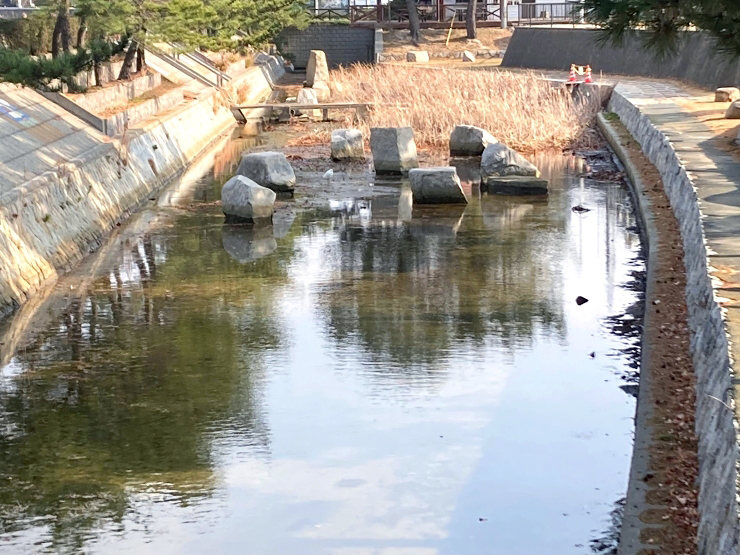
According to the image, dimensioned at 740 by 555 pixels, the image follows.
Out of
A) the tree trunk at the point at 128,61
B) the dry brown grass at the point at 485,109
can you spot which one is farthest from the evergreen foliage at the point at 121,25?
the dry brown grass at the point at 485,109

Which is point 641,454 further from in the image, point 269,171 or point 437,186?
point 269,171

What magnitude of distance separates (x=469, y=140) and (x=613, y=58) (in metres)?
17.2

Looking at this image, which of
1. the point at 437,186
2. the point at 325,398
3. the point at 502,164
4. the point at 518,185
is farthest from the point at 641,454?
the point at 502,164

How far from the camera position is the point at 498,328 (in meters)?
11.3

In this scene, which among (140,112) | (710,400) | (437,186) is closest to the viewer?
(710,400)

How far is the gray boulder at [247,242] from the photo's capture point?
48.6 ft

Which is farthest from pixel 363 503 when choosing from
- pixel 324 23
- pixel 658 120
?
pixel 324 23

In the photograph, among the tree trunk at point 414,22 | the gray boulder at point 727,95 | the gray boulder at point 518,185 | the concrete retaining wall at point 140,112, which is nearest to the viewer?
the gray boulder at point 518,185

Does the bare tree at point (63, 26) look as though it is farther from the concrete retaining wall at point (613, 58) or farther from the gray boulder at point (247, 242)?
the concrete retaining wall at point (613, 58)

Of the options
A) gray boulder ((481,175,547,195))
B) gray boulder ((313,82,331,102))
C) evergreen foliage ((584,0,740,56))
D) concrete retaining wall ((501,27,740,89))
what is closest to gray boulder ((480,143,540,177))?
gray boulder ((481,175,547,195))

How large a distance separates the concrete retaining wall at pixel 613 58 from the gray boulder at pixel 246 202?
11.0 meters

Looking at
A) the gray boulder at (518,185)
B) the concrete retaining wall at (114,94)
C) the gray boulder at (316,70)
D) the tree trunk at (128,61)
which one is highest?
the tree trunk at (128,61)

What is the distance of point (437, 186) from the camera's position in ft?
58.7

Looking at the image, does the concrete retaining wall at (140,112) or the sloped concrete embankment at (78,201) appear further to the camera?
Answer: the concrete retaining wall at (140,112)
